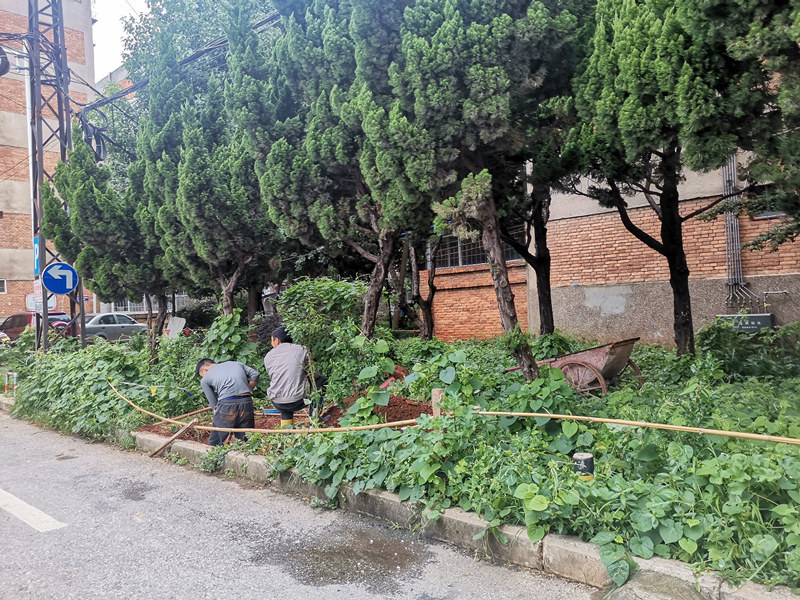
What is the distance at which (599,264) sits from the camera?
13344 millimetres

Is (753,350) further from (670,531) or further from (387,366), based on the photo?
(670,531)

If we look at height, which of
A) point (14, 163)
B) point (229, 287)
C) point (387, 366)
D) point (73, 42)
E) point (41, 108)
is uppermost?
point (73, 42)

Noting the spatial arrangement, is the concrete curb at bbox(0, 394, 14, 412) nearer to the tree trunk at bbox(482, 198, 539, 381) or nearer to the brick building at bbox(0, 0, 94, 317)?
the tree trunk at bbox(482, 198, 539, 381)

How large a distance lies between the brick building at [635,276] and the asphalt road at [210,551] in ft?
31.5

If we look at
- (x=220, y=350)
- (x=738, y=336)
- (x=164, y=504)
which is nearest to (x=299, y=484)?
(x=164, y=504)

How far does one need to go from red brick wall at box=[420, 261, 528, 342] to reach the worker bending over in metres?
8.97

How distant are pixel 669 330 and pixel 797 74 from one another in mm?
8352

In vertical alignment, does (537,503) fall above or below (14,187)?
below

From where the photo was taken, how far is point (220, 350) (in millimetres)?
8375

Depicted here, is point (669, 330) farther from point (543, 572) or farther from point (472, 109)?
point (543, 572)

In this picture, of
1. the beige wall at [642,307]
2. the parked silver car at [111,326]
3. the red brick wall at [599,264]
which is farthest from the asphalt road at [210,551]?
the parked silver car at [111,326]

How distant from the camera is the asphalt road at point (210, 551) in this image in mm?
3678

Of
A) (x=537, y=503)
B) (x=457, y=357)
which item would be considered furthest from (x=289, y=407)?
(x=537, y=503)

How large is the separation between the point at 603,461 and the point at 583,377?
10.5 feet
